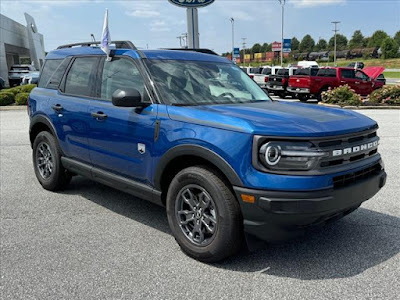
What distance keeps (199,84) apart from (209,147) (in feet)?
3.69

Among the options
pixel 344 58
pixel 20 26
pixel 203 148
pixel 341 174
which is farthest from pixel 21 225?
pixel 344 58

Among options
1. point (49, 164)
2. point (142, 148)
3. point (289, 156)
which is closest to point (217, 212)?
point (289, 156)

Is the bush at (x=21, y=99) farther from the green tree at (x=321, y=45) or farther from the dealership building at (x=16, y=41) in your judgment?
the green tree at (x=321, y=45)

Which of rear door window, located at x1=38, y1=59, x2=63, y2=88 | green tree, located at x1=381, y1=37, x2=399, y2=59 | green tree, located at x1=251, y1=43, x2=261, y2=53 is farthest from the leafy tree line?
rear door window, located at x1=38, y1=59, x2=63, y2=88

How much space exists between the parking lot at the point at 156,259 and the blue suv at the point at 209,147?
33cm

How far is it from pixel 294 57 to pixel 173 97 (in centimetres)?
11746

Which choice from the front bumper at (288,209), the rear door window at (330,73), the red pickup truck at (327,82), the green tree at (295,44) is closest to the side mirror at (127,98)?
the front bumper at (288,209)

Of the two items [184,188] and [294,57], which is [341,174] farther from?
[294,57]

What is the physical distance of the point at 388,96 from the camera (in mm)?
17781

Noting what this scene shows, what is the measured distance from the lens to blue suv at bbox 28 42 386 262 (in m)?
3.11

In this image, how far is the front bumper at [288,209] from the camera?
3.04 metres

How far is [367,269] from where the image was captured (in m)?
3.42

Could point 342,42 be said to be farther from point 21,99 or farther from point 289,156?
point 289,156

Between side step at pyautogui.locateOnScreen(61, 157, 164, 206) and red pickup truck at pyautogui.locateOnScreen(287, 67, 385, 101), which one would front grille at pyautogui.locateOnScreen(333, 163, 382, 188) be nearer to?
side step at pyautogui.locateOnScreen(61, 157, 164, 206)
